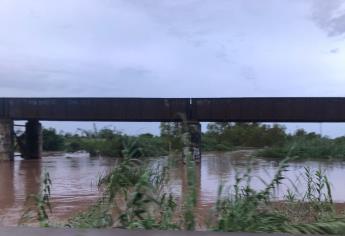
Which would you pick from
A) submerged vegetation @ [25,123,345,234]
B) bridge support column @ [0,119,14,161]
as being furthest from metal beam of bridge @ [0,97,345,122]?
submerged vegetation @ [25,123,345,234]

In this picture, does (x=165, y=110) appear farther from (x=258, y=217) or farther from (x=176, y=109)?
(x=258, y=217)

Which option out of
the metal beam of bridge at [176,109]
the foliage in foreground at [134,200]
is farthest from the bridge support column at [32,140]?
the foliage in foreground at [134,200]

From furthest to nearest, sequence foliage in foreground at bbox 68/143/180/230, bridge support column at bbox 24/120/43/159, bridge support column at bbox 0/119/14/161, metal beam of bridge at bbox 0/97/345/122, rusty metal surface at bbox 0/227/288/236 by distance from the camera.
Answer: bridge support column at bbox 24/120/43/159
bridge support column at bbox 0/119/14/161
metal beam of bridge at bbox 0/97/345/122
foliage in foreground at bbox 68/143/180/230
rusty metal surface at bbox 0/227/288/236

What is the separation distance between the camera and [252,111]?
38406 mm

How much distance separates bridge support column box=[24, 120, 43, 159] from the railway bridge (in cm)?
145

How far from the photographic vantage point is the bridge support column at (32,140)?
47.0 metres

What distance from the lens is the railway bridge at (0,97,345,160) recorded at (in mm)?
36875

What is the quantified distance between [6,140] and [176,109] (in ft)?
49.7

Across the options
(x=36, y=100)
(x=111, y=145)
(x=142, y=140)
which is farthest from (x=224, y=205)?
(x=36, y=100)

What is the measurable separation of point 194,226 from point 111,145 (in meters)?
2.36

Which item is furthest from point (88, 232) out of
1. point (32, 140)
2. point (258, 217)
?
point (32, 140)

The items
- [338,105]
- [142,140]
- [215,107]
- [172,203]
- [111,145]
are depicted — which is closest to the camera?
[172,203]

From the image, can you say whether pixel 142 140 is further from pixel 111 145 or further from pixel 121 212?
pixel 121 212

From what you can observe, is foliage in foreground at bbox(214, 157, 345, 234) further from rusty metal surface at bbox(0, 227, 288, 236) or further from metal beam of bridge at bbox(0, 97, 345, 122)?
metal beam of bridge at bbox(0, 97, 345, 122)
